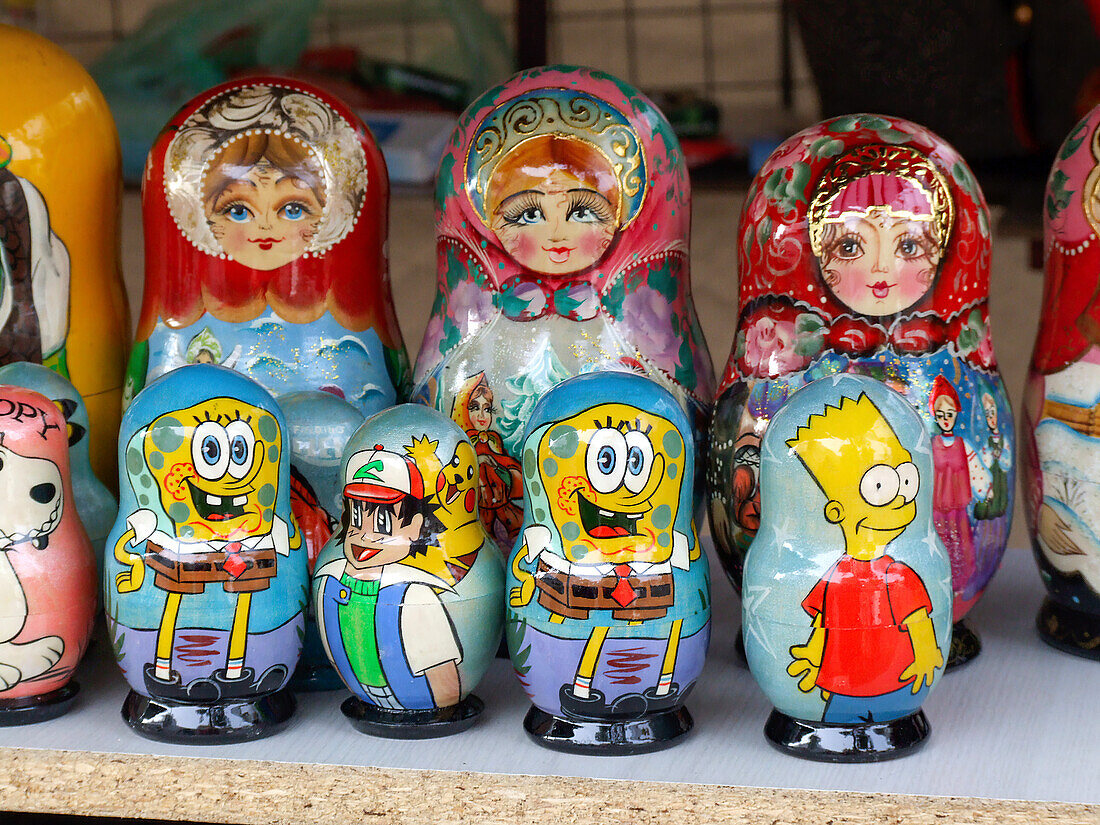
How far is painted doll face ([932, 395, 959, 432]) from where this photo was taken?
2.26ft

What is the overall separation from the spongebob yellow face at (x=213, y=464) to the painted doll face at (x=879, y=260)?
299 mm

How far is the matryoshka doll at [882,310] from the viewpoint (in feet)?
2.22

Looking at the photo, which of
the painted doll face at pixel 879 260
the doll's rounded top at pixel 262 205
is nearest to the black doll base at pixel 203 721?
the doll's rounded top at pixel 262 205

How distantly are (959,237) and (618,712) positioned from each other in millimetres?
304

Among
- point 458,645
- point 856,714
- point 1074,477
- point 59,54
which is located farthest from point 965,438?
point 59,54

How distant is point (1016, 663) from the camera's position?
0.74m

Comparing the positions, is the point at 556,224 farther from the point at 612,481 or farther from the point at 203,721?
the point at 203,721

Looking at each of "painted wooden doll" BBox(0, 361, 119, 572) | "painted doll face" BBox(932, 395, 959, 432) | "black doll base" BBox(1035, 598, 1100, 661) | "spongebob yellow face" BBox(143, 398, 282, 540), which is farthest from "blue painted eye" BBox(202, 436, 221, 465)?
"black doll base" BBox(1035, 598, 1100, 661)

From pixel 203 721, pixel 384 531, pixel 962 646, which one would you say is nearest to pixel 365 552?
pixel 384 531

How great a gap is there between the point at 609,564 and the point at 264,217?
30 centimetres

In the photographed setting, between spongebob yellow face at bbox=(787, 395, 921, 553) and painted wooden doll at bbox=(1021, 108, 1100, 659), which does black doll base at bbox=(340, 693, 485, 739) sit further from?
painted wooden doll at bbox=(1021, 108, 1100, 659)

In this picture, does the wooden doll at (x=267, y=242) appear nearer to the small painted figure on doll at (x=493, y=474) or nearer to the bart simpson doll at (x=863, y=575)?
the small painted figure on doll at (x=493, y=474)

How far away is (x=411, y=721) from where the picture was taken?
0.64 metres

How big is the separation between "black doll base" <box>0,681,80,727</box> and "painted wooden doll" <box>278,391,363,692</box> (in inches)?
4.7
